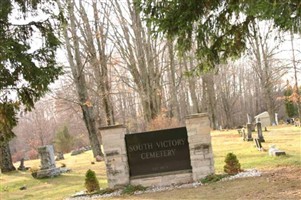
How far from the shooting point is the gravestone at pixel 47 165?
1741cm

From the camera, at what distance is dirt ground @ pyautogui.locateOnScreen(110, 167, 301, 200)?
7430 millimetres

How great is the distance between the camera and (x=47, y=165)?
17.8 metres

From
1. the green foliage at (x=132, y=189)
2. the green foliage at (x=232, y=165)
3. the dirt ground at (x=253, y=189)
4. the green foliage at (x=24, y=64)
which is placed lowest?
the green foliage at (x=132, y=189)

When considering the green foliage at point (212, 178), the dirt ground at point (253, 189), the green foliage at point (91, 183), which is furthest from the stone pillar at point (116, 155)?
the green foliage at point (212, 178)

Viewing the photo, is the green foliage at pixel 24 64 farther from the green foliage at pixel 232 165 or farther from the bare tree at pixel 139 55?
the bare tree at pixel 139 55

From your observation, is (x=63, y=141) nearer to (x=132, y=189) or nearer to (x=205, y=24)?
(x=132, y=189)

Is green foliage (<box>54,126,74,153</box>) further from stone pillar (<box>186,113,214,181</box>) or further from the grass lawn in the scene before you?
stone pillar (<box>186,113,214,181</box>)

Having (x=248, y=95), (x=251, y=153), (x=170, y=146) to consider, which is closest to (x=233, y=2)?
(x=170, y=146)

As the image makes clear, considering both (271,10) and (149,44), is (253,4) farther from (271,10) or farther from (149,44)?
(149,44)

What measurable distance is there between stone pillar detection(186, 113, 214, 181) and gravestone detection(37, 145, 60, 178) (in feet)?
30.1

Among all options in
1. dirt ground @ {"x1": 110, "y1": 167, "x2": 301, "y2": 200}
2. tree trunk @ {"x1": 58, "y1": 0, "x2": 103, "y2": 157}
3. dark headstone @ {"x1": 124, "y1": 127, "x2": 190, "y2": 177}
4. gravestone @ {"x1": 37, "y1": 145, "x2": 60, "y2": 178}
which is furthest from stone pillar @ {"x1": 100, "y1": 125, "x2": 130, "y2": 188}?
tree trunk @ {"x1": 58, "y1": 0, "x2": 103, "y2": 157}

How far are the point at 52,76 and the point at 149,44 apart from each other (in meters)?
14.2

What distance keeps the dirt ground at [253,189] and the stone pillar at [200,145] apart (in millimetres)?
808

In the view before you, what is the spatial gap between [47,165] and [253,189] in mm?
12166
